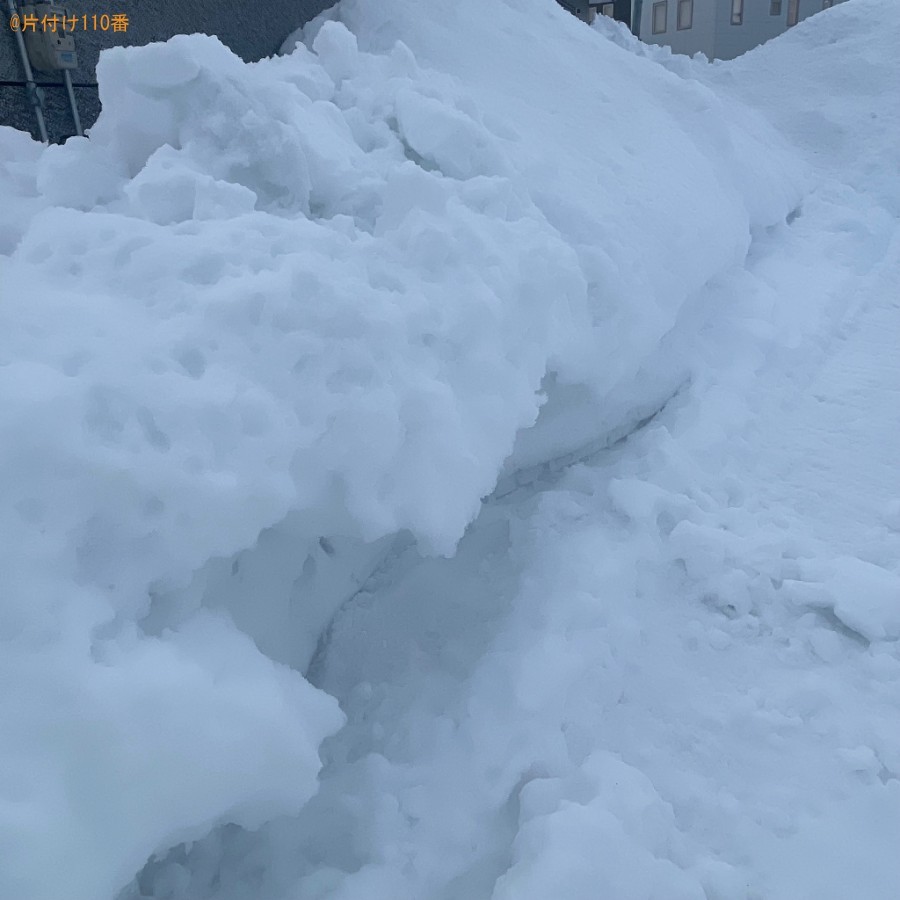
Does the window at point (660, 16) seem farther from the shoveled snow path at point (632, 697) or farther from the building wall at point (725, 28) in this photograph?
the shoveled snow path at point (632, 697)

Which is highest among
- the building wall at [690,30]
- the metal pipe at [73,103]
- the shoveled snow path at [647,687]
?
the metal pipe at [73,103]

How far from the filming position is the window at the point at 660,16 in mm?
18234

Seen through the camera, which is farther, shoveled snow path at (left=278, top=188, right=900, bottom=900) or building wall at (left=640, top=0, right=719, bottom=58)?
building wall at (left=640, top=0, right=719, bottom=58)

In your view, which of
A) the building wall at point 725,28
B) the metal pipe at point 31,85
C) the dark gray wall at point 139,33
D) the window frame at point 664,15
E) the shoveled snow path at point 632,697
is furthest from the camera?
the window frame at point 664,15

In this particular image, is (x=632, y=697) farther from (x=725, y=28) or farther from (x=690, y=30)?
(x=690, y=30)

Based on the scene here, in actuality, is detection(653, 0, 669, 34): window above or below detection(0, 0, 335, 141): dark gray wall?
below

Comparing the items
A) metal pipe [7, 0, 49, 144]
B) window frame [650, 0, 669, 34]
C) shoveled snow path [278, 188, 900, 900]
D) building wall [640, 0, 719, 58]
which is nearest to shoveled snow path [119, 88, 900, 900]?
shoveled snow path [278, 188, 900, 900]

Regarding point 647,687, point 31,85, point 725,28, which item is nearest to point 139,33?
point 31,85

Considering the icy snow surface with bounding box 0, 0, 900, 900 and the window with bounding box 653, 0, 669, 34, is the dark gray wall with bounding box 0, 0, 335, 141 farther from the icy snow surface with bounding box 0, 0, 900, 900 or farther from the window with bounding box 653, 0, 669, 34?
the window with bounding box 653, 0, 669, 34

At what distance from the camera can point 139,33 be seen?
173 inches

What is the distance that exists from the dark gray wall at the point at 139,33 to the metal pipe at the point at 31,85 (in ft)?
0.12

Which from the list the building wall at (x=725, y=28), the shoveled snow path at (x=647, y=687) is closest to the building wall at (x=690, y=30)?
the building wall at (x=725, y=28)

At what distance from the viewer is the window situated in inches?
718

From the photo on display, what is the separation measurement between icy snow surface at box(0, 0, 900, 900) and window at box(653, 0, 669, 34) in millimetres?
17518
